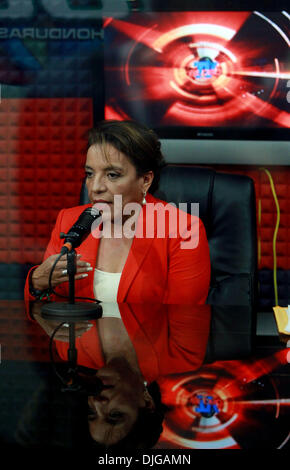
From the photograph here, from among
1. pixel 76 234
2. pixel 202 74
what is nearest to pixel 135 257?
pixel 76 234

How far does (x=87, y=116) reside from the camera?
3209 mm

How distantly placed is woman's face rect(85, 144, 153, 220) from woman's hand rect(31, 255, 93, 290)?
28cm

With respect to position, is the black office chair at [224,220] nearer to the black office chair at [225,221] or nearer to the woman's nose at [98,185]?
the black office chair at [225,221]

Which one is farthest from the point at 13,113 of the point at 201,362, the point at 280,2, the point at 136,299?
the point at 201,362

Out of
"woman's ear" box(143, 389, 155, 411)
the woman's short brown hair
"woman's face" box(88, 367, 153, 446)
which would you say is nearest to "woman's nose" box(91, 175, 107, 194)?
the woman's short brown hair

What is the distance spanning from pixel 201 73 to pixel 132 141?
1.37 metres

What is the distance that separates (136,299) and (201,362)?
2.56ft

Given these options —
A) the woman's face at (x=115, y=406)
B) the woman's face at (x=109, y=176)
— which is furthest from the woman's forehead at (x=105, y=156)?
the woman's face at (x=115, y=406)

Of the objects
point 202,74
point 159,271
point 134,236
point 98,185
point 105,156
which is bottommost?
point 159,271

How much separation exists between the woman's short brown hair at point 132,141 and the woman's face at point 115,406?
41.8 inches

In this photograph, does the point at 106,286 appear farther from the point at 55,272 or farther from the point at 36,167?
the point at 36,167

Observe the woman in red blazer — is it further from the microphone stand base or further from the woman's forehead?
the microphone stand base

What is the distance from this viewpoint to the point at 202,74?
9.75ft

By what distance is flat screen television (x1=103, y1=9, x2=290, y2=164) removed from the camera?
2.90 metres
